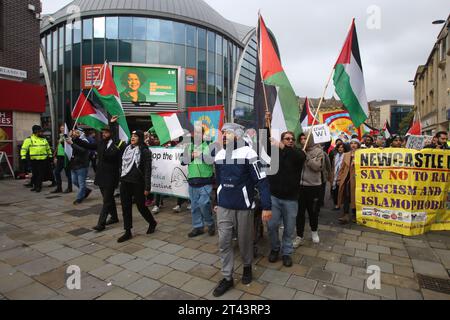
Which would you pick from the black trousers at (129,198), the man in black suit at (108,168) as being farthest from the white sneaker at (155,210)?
the black trousers at (129,198)

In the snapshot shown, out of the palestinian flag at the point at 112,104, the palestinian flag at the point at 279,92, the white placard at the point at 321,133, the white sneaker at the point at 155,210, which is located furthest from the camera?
the white sneaker at the point at 155,210

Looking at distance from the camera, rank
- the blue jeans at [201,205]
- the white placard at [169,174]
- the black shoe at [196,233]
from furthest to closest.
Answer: the white placard at [169,174]
the blue jeans at [201,205]
the black shoe at [196,233]

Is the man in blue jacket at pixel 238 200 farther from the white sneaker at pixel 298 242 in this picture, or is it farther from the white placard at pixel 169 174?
the white placard at pixel 169 174

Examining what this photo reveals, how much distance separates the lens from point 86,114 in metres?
6.18

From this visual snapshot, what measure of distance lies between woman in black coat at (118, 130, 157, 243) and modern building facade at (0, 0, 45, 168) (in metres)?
10.1

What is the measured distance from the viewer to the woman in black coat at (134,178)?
4637mm

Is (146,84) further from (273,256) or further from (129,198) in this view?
(273,256)

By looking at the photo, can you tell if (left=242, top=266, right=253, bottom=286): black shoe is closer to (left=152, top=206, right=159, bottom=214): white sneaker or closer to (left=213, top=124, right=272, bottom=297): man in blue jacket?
(left=213, top=124, right=272, bottom=297): man in blue jacket

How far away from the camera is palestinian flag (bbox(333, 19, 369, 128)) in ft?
14.9

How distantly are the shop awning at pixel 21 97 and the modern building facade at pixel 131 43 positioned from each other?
8747 mm

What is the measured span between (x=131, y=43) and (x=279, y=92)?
22.8 metres

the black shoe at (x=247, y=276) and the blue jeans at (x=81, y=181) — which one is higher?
the blue jeans at (x=81, y=181)

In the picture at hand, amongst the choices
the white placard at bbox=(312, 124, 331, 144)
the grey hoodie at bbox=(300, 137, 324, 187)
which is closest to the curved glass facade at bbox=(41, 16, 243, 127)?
the white placard at bbox=(312, 124, 331, 144)
